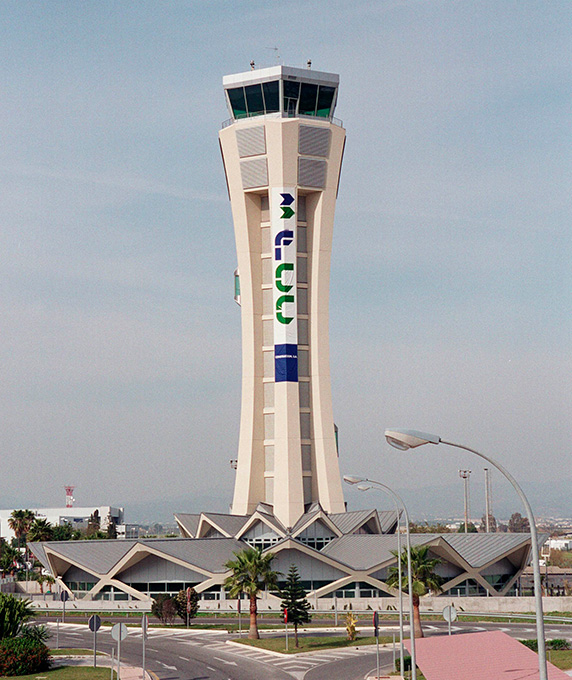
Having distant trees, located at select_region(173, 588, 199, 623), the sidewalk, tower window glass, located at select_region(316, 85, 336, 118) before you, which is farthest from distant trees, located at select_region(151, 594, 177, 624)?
tower window glass, located at select_region(316, 85, 336, 118)

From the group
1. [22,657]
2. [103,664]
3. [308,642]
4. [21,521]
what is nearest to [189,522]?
[21,521]

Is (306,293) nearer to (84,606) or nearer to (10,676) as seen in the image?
(84,606)

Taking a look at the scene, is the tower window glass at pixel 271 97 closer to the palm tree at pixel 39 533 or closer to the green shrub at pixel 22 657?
the palm tree at pixel 39 533

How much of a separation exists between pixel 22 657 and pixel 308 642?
66.5 ft

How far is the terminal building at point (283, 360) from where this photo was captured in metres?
89.5

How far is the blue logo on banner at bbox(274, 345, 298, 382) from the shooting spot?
9294cm

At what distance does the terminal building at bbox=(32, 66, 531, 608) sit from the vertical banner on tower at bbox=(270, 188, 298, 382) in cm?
10

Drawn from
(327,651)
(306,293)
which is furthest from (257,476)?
(327,651)

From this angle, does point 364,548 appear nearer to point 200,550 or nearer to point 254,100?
point 200,550

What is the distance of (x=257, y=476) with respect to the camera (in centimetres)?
9500

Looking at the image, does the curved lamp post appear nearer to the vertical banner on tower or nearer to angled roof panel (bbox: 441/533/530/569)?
angled roof panel (bbox: 441/533/530/569)

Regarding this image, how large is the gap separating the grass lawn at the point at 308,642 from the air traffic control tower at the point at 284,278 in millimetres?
32626

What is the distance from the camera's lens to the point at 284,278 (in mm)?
94312

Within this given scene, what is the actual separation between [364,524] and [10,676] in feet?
182
